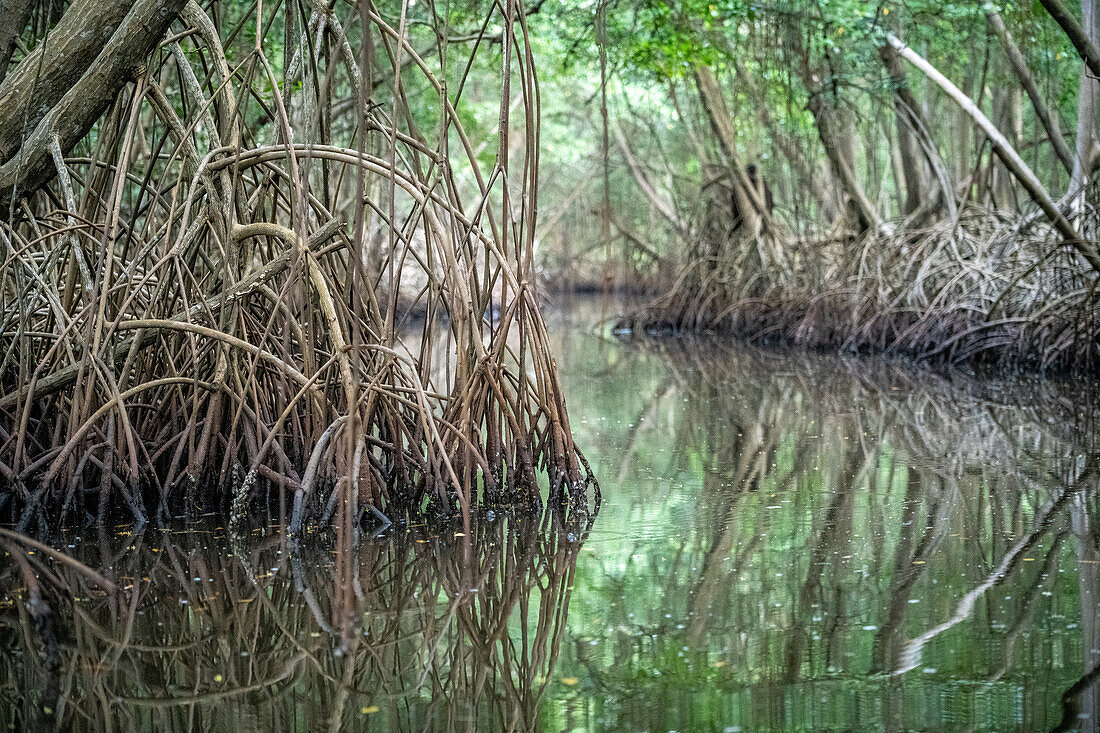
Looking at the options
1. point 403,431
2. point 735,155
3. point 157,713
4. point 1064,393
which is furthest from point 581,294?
point 157,713

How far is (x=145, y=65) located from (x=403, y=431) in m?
1.48

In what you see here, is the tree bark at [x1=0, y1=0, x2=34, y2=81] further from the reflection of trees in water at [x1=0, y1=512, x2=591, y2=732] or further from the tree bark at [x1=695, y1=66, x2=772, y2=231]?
the tree bark at [x1=695, y1=66, x2=772, y2=231]

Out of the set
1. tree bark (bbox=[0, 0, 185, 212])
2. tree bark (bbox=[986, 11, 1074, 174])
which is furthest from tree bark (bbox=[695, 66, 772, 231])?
tree bark (bbox=[0, 0, 185, 212])

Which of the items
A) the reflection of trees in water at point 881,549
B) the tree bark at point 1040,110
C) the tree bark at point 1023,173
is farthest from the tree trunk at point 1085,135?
the reflection of trees in water at point 881,549

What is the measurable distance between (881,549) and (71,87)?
9.85ft

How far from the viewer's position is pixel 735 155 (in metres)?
12.2

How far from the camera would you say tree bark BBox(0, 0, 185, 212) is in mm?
3686

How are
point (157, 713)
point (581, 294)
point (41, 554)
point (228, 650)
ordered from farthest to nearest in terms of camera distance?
point (581, 294)
point (41, 554)
point (228, 650)
point (157, 713)

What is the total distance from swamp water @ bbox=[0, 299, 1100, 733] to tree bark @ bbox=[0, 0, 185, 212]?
4.02 feet

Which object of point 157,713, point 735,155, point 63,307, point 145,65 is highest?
point 735,155

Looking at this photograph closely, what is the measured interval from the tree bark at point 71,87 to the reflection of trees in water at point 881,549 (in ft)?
7.55

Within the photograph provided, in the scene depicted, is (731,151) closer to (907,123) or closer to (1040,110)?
(907,123)

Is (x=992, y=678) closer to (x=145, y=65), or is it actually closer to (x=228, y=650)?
(x=228, y=650)

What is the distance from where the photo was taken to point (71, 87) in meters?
3.82
